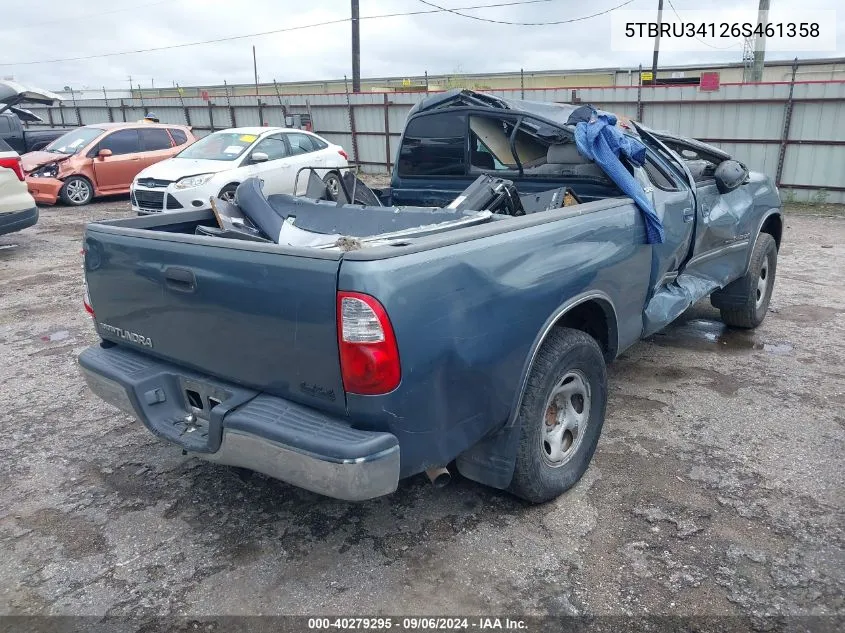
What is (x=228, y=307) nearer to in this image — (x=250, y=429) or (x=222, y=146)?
(x=250, y=429)

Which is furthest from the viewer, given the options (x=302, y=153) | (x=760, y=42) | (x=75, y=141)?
(x=760, y=42)

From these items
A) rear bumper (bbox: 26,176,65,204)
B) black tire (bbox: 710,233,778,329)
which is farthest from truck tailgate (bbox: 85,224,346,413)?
rear bumper (bbox: 26,176,65,204)

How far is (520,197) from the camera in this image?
3795 mm

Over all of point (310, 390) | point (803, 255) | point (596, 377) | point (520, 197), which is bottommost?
point (803, 255)

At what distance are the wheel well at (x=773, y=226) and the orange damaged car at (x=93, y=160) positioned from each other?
1191 cm

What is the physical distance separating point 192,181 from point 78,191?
4484 millimetres

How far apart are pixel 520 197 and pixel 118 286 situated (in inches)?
86.2

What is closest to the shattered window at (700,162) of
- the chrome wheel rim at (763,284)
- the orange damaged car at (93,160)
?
the chrome wheel rim at (763,284)

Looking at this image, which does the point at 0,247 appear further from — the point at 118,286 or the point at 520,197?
the point at 520,197

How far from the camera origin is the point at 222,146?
11.1 meters

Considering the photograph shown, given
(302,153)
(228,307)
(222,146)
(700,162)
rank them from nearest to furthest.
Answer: (228,307)
(700,162)
(222,146)
(302,153)

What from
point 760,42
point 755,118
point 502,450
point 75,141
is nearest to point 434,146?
point 502,450

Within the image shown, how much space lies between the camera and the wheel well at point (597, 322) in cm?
321

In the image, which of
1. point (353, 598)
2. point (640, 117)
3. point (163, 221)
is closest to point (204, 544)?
point (353, 598)
